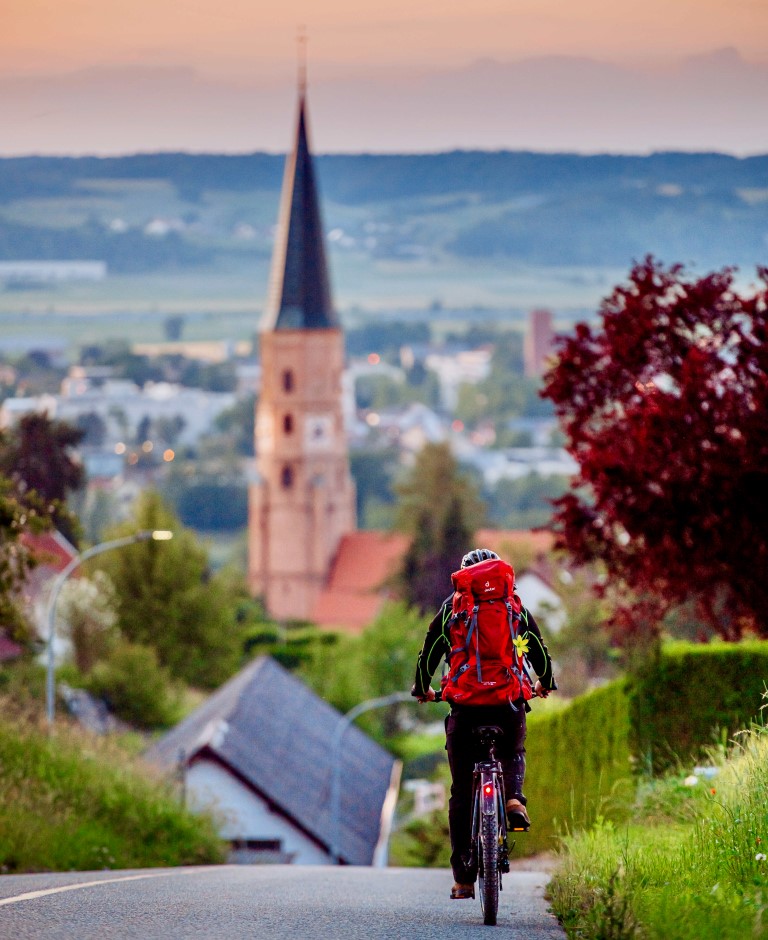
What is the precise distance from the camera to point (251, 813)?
3419cm

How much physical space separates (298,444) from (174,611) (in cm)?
6294

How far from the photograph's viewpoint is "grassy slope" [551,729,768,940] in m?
6.93

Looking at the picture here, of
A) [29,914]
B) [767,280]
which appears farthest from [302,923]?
[767,280]

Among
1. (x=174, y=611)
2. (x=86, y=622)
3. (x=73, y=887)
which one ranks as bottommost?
(x=174, y=611)

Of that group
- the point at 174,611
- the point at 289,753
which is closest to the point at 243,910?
the point at 289,753

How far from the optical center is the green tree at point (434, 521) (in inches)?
3568

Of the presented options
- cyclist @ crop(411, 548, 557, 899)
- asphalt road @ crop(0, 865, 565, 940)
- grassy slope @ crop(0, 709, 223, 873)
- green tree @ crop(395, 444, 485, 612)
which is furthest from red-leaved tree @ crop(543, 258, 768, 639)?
green tree @ crop(395, 444, 485, 612)

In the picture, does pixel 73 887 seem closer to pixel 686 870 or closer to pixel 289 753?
pixel 686 870

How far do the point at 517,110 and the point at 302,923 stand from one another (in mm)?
156539

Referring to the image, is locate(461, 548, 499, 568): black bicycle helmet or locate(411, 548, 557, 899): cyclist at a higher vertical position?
locate(461, 548, 499, 568): black bicycle helmet

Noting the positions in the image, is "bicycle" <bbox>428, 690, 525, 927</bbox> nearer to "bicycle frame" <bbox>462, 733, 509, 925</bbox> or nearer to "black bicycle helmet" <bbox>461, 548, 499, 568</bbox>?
"bicycle frame" <bbox>462, 733, 509, 925</bbox>

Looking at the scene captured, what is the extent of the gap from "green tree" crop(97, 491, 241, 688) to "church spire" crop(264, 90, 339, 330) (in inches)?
2146

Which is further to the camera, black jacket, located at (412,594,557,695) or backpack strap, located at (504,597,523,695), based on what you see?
black jacket, located at (412,594,557,695)

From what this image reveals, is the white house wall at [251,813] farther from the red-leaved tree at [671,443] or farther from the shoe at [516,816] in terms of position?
the shoe at [516,816]
